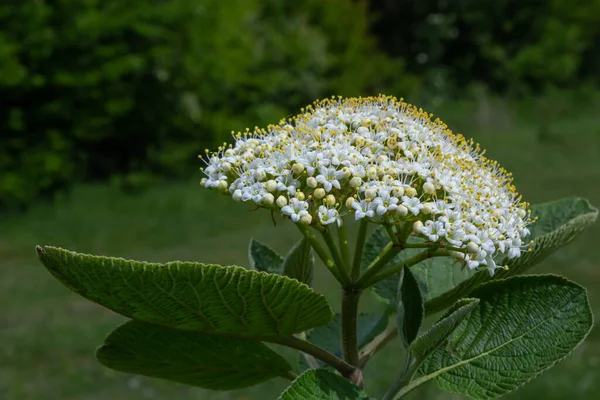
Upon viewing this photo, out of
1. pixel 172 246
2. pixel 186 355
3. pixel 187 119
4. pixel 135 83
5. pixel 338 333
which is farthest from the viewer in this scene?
pixel 187 119

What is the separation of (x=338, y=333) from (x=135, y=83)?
1250 cm

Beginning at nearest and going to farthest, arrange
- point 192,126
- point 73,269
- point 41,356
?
point 73,269 < point 41,356 < point 192,126

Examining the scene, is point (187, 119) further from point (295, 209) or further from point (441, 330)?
point (441, 330)

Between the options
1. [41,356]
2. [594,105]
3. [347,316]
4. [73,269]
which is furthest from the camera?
[594,105]

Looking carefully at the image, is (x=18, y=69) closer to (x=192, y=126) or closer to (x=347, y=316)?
(x=192, y=126)

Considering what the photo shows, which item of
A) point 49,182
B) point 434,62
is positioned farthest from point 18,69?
point 434,62

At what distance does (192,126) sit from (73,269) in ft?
43.4

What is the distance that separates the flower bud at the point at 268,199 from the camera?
1.64 metres

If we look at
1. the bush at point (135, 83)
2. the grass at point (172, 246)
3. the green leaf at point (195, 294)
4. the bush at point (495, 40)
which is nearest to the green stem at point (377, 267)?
the green leaf at point (195, 294)

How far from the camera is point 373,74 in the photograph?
17688 millimetres

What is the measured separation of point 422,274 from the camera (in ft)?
6.56

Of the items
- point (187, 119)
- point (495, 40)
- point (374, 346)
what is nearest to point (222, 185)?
point (374, 346)

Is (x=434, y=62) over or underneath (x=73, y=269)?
over

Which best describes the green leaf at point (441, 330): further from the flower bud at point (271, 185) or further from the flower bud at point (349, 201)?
the flower bud at point (271, 185)
